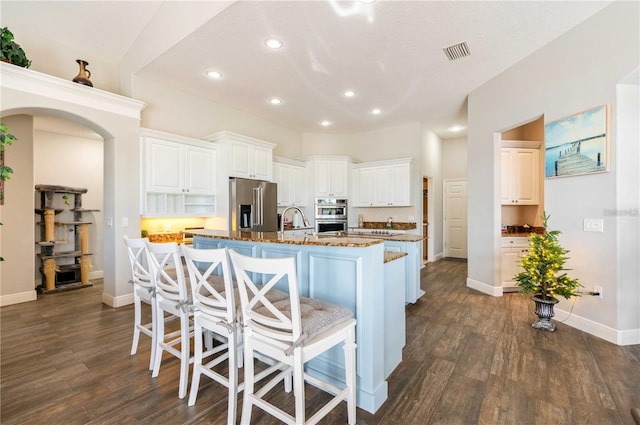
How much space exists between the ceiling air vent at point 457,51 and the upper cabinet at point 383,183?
101 inches

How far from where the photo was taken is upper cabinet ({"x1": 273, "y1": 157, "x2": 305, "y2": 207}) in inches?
231

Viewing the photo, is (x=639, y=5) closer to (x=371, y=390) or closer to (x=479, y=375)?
(x=479, y=375)

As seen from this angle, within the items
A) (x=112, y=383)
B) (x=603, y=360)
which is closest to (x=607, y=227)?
(x=603, y=360)

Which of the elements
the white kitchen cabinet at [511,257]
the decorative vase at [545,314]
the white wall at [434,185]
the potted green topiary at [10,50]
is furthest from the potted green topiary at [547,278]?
the potted green topiary at [10,50]

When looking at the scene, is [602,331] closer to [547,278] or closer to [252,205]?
[547,278]

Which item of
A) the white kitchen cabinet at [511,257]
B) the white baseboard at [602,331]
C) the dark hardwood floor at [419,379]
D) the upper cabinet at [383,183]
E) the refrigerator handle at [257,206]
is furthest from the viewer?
the upper cabinet at [383,183]

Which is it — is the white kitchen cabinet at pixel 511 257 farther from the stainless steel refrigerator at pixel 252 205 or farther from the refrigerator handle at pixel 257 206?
the refrigerator handle at pixel 257 206

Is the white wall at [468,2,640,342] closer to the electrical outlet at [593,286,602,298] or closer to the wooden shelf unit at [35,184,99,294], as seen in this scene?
the electrical outlet at [593,286,602,298]

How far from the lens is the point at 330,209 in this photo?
21.2 feet

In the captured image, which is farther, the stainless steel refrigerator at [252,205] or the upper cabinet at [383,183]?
the upper cabinet at [383,183]

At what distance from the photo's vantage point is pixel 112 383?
2.09 m

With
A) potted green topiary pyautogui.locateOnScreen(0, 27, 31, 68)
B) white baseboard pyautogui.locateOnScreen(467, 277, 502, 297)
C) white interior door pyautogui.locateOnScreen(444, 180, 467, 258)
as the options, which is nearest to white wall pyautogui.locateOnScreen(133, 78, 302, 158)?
potted green topiary pyautogui.locateOnScreen(0, 27, 31, 68)

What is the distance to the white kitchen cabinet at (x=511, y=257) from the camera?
438cm

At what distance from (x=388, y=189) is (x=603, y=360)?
4.33 m
